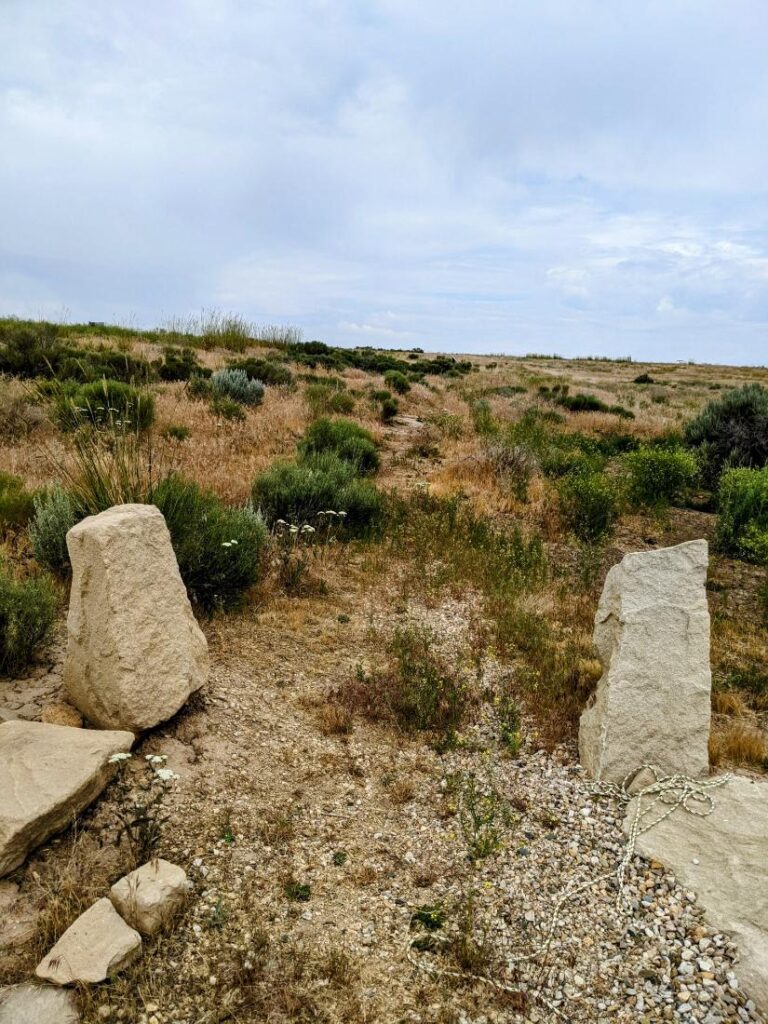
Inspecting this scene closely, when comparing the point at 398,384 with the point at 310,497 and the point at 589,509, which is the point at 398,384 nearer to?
the point at 589,509

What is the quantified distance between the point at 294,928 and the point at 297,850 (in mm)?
474

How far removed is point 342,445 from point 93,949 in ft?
28.6

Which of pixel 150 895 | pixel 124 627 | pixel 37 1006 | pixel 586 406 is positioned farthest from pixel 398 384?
pixel 37 1006

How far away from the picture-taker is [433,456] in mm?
12656

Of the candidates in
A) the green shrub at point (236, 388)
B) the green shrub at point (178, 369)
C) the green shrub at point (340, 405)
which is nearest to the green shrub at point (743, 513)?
the green shrub at point (340, 405)

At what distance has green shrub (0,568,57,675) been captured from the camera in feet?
13.6

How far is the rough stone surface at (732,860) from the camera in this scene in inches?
110

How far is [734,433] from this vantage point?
1244 centimetres

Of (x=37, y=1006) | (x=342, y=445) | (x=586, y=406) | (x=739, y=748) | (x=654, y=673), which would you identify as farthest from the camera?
(x=586, y=406)

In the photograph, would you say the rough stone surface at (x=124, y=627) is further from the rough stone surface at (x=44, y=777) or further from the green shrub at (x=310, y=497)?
the green shrub at (x=310, y=497)

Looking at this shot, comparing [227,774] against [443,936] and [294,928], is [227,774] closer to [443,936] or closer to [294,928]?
[294,928]

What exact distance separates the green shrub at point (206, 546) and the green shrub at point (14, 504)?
158 centimetres

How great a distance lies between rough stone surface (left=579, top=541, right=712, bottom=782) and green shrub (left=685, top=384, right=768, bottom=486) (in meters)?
8.67

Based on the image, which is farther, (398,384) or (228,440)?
(398,384)
